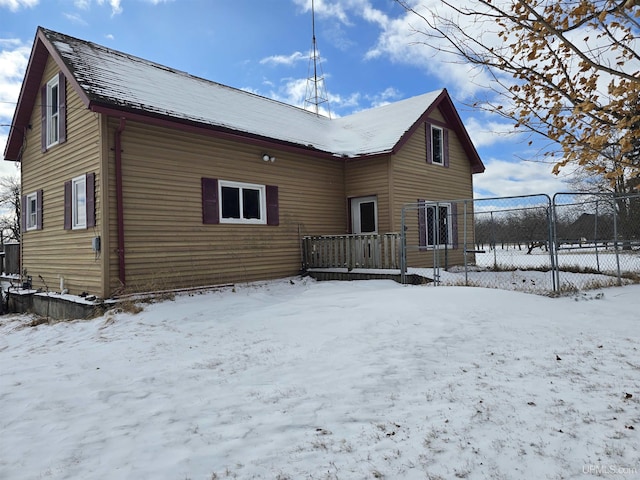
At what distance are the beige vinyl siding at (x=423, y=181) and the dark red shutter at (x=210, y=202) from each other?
570cm

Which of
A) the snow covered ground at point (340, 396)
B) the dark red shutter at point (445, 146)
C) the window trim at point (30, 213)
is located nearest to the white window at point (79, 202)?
the window trim at point (30, 213)

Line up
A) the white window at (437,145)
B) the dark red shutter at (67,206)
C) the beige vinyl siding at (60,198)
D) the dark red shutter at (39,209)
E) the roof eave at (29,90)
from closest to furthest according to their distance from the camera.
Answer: the beige vinyl siding at (60,198), the dark red shutter at (67,206), the roof eave at (29,90), the dark red shutter at (39,209), the white window at (437,145)

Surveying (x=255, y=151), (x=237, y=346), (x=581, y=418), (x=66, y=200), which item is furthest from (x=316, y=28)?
(x=581, y=418)

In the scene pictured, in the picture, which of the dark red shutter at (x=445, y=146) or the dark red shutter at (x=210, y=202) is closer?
the dark red shutter at (x=210, y=202)

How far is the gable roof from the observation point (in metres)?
9.35

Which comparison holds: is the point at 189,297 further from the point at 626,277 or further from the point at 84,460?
the point at 626,277

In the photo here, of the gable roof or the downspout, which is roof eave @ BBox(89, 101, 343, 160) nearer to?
the gable roof

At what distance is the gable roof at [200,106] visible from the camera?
935 centimetres

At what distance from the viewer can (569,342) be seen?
5.08m

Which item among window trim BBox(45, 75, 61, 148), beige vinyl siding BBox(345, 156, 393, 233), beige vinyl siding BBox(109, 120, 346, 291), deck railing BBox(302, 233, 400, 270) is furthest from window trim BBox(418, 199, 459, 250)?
window trim BBox(45, 75, 61, 148)

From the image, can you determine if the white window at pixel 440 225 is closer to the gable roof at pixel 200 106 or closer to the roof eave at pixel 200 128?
the gable roof at pixel 200 106

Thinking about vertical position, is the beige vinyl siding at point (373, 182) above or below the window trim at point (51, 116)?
below

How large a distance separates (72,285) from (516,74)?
33.8ft

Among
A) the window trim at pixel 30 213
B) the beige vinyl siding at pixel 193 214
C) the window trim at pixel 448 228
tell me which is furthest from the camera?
the window trim at pixel 448 228
